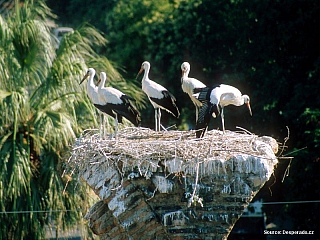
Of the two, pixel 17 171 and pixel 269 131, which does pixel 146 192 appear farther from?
pixel 269 131

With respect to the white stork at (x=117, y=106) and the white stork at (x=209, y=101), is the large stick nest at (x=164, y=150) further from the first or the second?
the white stork at (x=117, y=106)

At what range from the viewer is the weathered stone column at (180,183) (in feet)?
25.4

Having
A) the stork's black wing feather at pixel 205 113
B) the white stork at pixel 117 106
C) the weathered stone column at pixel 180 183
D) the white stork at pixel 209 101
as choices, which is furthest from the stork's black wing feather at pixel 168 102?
the weathered stone column at pixel 180 183

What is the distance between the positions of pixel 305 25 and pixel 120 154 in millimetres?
7794

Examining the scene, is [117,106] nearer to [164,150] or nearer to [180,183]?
[164,150]

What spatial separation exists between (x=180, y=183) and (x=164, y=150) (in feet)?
1.06

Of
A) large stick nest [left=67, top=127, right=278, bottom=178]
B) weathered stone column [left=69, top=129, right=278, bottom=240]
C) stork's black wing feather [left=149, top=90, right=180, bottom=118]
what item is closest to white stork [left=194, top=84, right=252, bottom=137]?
large stick nest [left=67, top=127, right=278, bottom=178]

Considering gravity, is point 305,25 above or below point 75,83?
above

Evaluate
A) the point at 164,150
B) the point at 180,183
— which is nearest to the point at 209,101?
the point at 164,150

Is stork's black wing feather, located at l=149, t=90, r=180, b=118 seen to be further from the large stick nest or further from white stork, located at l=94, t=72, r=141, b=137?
the large stick nest

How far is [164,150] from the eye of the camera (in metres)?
7.86

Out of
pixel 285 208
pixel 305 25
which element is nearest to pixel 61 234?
pixel 285 208

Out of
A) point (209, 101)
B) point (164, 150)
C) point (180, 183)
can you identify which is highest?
point (209, 101)

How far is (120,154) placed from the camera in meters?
7.95
